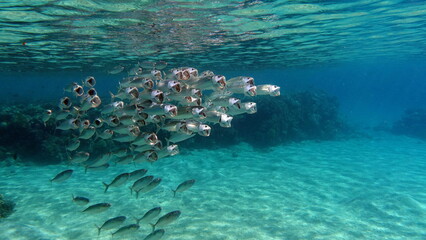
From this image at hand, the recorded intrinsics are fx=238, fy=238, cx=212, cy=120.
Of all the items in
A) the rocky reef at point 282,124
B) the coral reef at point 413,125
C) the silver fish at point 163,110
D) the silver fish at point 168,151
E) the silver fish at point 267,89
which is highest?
the silver fish at point 267,89

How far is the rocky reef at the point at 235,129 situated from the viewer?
49.6ft

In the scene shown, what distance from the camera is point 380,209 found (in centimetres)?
955

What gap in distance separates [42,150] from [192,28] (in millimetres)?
12455

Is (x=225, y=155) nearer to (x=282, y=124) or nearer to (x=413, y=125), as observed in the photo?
(x=282, y=124)

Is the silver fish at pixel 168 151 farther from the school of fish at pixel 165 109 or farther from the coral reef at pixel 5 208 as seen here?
the coral reef at pixel 5 208

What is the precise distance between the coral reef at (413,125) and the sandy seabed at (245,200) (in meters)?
20.9

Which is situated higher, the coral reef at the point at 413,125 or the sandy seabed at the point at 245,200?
the sandy seabed at the point at 245,200

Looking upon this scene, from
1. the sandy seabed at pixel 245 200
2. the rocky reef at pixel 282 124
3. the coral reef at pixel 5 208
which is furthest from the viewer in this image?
the rocky reef at pixel 282 124

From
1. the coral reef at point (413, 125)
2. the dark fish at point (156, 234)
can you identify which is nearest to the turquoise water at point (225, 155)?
the dark fish at point (156, 234)

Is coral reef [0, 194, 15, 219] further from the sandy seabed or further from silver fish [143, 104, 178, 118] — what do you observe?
silver fish [143, 104, 178, 118]

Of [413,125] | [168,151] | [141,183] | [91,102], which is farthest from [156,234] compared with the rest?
[413,125]

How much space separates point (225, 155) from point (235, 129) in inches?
163

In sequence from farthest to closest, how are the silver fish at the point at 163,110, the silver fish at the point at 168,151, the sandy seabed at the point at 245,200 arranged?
the sandy seabed at the point at 245,200, the silver fish at the point at 168,151, the silver fish at the point at 163,110

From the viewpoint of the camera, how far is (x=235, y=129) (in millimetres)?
22125
